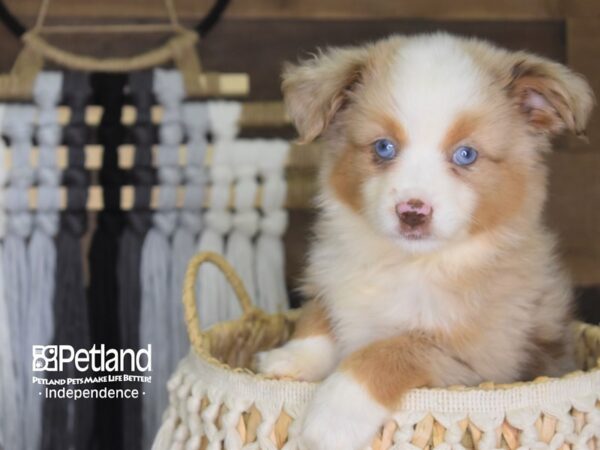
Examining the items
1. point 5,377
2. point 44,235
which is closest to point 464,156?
point 44,235

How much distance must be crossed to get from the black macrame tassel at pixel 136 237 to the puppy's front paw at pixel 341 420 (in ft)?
3.31

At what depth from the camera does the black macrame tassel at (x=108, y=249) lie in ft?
7.56

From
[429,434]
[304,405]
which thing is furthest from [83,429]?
[429,434]

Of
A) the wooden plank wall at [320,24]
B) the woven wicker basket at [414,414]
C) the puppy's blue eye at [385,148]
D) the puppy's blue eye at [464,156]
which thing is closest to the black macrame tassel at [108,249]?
the wooden plank wall at [320,24]

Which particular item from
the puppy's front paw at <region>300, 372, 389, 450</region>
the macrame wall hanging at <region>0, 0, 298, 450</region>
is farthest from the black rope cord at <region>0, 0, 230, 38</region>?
the puppy's front paw at <region>300, 372, 389, 450</region>

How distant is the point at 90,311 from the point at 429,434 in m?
1.21

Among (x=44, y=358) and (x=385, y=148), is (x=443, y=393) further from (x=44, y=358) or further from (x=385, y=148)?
(x=44, y=358)

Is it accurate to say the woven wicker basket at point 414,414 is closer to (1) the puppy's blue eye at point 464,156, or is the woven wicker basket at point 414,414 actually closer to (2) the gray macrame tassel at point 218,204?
(1) the puppy's blue eye at point 464,156

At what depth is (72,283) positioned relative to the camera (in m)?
2.32

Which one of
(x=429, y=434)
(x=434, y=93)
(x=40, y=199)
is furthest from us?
(x=40, y=199)

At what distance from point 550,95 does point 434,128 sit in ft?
0.75

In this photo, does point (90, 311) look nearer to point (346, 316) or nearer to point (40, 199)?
point (40, 199)

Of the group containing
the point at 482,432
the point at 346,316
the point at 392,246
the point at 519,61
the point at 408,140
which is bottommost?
the point at 482,432

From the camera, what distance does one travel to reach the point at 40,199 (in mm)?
2295
